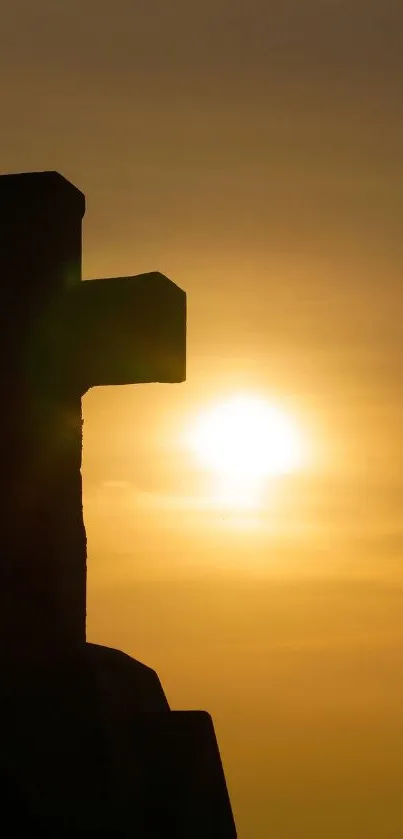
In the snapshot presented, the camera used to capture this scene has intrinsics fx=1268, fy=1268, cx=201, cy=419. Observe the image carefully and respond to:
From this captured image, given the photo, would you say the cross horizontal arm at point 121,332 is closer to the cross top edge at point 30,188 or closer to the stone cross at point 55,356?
the stone cross at point 55,356

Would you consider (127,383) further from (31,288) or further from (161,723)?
(161,723)

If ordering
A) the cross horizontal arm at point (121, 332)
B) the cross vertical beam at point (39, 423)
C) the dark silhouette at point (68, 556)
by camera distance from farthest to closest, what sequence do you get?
the cross horizontal arm at point (121, 332) → the cross vertical beam at point (39, 423) → the dark silhouette at point (68, 556)

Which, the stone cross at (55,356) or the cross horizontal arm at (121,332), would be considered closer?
the stone cross at (55,356)

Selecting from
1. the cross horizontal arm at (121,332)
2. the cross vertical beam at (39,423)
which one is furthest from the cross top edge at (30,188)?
the cross horizontal arm at (121,332)

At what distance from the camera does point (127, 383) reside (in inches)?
337

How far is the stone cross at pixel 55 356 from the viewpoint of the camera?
8.23 metres

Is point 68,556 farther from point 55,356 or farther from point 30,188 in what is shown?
point 30,188

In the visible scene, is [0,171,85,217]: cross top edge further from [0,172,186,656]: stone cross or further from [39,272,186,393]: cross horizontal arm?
[39,272,186,393]: cross horizontal arm

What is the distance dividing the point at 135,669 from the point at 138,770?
105 cm

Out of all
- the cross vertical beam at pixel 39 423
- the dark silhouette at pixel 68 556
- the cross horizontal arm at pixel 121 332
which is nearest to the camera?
the dark silhouette at pixel 68 556

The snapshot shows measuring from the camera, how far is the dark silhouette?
742 centimetres

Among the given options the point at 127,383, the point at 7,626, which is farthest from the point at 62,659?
the point at 127,383

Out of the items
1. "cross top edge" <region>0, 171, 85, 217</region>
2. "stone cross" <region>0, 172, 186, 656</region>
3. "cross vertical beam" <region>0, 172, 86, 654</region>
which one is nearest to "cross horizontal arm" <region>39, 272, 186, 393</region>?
"stone cross" <region>0, 172, 186, 656</region>

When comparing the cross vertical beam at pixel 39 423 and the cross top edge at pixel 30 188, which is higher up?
the cross top edge at pixel 30 188
